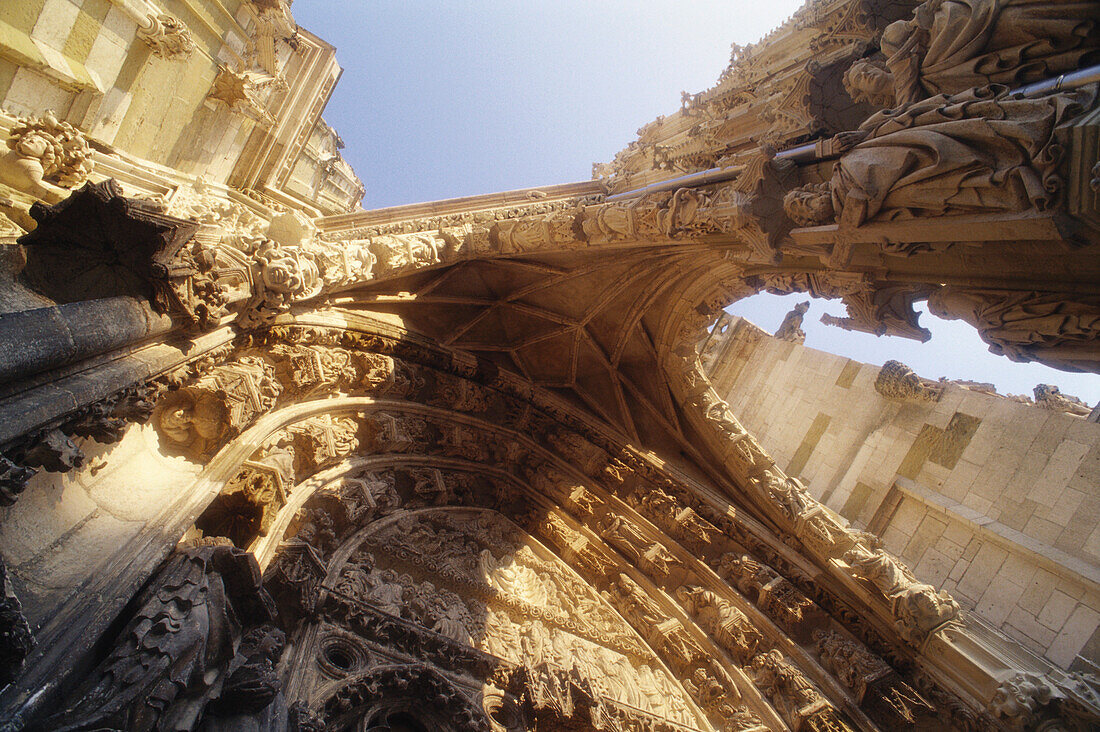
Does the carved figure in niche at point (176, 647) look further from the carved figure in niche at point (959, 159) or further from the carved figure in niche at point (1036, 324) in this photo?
the carved figure in niche at point (1036, 324)

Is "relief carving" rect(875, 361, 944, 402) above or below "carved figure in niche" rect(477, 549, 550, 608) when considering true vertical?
above

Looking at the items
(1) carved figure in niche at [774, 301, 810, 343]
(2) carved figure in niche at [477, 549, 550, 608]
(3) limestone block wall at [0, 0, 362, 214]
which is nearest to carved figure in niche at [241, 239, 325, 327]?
(3) limestone block wall at [0, 0, 362, 214]

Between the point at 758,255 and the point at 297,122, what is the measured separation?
702 centimetres

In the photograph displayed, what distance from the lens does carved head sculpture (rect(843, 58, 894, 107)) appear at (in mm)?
3322

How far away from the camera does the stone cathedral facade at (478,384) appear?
227 cm

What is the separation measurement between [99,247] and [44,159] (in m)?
1.82

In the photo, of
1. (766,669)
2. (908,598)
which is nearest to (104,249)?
(766,669)

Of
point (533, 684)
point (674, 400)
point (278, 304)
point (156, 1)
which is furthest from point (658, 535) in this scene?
point (156, 1)

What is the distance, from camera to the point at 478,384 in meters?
6.59

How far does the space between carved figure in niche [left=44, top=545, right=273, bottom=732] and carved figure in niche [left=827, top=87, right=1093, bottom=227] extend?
3772 mm

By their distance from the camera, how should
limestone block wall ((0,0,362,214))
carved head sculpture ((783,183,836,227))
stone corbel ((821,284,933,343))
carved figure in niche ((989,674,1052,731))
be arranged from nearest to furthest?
carved head sculpture ((783,183,836,227)) < stone corbel ((821,284,933,343)) < carved figure in niche ((989,674,1052,731)) < limestone block wall ((0,0,362,214))

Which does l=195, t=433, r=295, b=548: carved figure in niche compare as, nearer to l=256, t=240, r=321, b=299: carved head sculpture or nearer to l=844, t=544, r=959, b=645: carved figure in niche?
l=256, t=240, r=321, b=299: carved head sculpture

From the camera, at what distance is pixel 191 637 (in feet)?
7.67

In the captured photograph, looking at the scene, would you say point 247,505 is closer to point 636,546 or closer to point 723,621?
point 636,546
